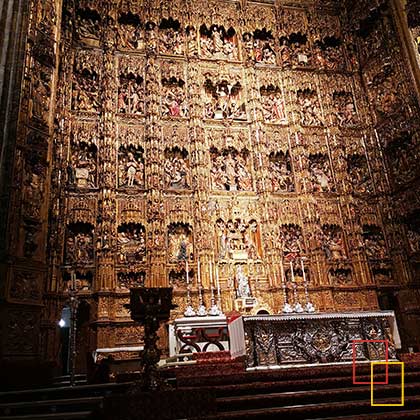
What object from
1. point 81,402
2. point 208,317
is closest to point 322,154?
point 208,317

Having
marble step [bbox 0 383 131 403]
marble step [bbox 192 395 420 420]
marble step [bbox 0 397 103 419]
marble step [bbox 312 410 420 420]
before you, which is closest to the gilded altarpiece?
marble step [bbox 0 383 131 403]

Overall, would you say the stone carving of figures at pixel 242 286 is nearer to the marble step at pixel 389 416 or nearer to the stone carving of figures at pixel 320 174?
the stone carving of figures at pixel 320 174

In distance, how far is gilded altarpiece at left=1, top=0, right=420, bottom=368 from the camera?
12.5 meters

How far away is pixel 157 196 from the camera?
43.7ft

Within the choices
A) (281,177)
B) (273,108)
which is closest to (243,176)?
(281,177)

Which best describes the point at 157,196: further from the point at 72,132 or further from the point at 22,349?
the point at 22,349

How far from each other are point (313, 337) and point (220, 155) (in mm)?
8318

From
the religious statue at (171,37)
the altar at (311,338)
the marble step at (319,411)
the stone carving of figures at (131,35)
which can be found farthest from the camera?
the religious statue at (171,37)

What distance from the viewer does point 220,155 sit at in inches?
584

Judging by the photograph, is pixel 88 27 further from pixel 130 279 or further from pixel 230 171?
pixel 130 279

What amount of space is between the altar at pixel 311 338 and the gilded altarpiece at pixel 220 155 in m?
4.42

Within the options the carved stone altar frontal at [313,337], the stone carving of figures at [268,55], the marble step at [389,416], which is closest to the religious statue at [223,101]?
the stone carving of figures at [268,55]

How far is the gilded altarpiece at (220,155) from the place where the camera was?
12.5m

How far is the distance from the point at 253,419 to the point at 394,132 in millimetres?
13023
